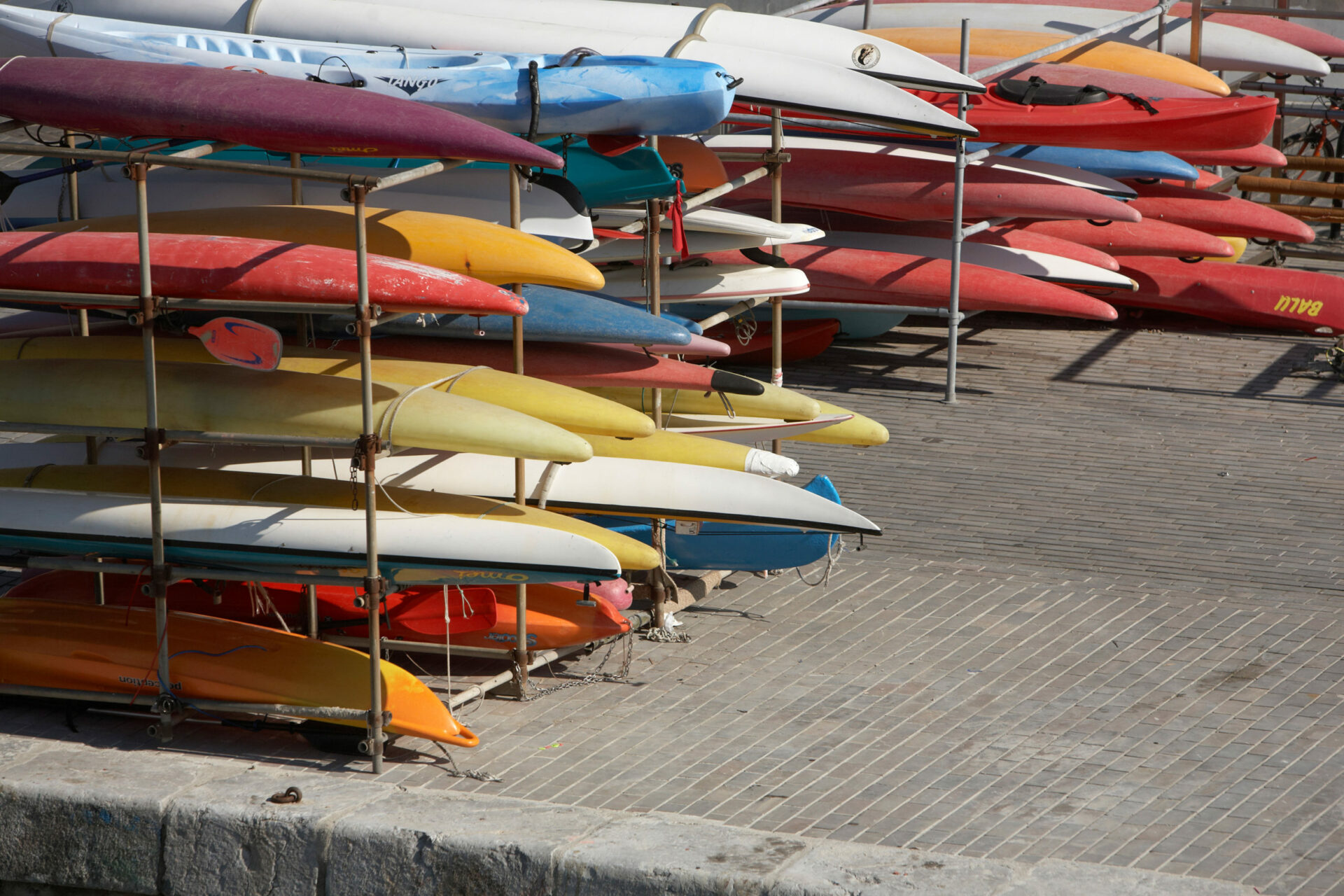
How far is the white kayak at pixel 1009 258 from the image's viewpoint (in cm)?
1152

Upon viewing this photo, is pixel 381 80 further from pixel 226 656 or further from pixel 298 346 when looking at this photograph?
pixel 226 656

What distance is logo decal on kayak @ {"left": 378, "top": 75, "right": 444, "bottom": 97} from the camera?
23.6 ft

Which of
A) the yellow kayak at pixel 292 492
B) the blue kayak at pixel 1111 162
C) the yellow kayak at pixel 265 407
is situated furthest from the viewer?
the blue kayak at pixel 1111 162

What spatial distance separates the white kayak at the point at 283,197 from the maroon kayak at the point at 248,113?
0.96 metres

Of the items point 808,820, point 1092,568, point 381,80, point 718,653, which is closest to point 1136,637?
point 1092,568

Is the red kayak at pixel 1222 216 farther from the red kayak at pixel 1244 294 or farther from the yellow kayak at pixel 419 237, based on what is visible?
the yellow kayak at pixel 419 237

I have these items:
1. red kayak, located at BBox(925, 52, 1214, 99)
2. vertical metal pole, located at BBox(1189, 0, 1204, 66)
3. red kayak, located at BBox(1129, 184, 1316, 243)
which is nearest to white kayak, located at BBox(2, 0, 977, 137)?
red kayak, located at BBox(925, 52, 1214, 99)

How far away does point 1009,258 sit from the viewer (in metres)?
11.6

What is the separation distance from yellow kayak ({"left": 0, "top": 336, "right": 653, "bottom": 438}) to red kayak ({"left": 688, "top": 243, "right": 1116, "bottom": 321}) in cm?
509

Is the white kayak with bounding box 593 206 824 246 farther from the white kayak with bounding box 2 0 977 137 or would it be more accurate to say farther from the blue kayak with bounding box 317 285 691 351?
the blue kayak with bounding box 317 285 691 351

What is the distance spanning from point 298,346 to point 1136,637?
3790mm

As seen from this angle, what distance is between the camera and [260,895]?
192 inches

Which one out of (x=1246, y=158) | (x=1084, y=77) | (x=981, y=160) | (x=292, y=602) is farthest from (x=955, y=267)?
(x=292, y=602)

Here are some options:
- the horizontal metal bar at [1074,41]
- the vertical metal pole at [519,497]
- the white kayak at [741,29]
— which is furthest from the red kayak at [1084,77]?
the vertical metal pole at [519,497]
